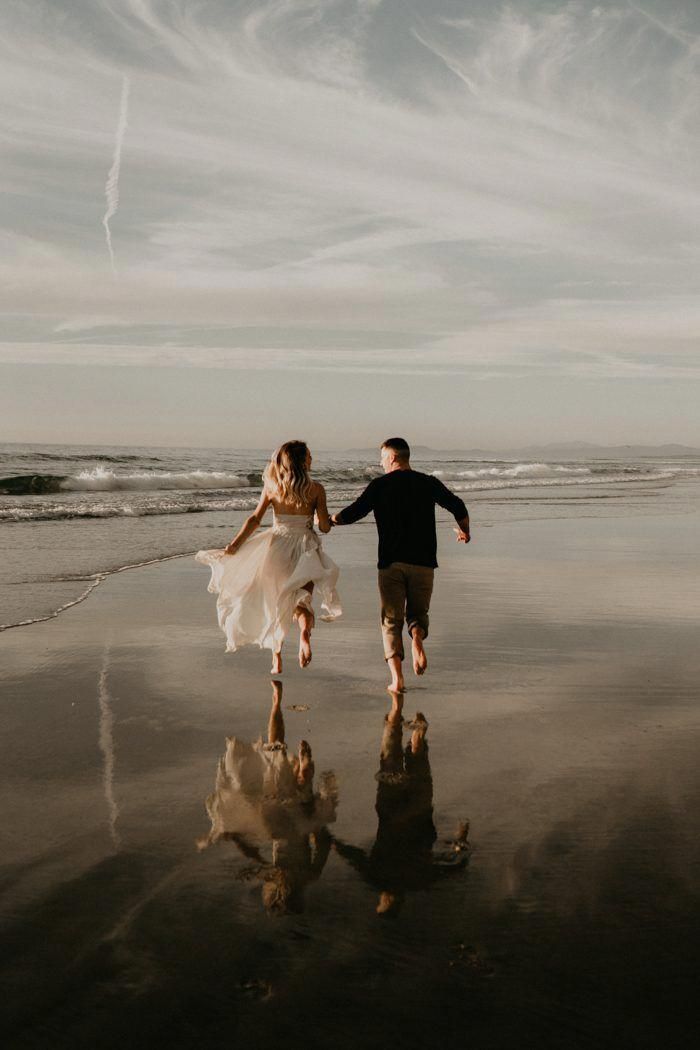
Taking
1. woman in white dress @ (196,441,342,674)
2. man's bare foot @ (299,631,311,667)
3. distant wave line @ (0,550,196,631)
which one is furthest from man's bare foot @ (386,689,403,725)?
distant wave line @ (0,550,196,631)

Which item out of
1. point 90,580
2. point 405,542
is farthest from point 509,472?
point 405,542

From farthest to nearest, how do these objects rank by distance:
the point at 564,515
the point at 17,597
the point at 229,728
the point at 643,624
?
the point at 564,515
the point at 17,597
the point at 643,624
the point at 229,728

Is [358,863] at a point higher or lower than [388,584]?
lower

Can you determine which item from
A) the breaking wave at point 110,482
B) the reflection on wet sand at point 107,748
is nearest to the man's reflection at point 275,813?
the reflection on wet sand at point 107,748

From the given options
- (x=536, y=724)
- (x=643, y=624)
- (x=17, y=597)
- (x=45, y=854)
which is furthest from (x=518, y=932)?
(x=17, y=597)

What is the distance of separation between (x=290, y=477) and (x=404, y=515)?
1130 mm

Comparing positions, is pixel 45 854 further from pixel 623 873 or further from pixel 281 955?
pixel 623 873

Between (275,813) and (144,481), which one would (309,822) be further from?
(144,481)

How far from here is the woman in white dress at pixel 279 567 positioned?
734 cm

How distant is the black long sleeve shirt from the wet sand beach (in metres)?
0.94

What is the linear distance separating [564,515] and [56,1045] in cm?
2012

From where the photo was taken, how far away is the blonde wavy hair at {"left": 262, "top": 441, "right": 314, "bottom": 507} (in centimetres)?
762

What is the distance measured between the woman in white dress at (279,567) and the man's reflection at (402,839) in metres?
2.39

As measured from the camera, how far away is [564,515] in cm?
2166
